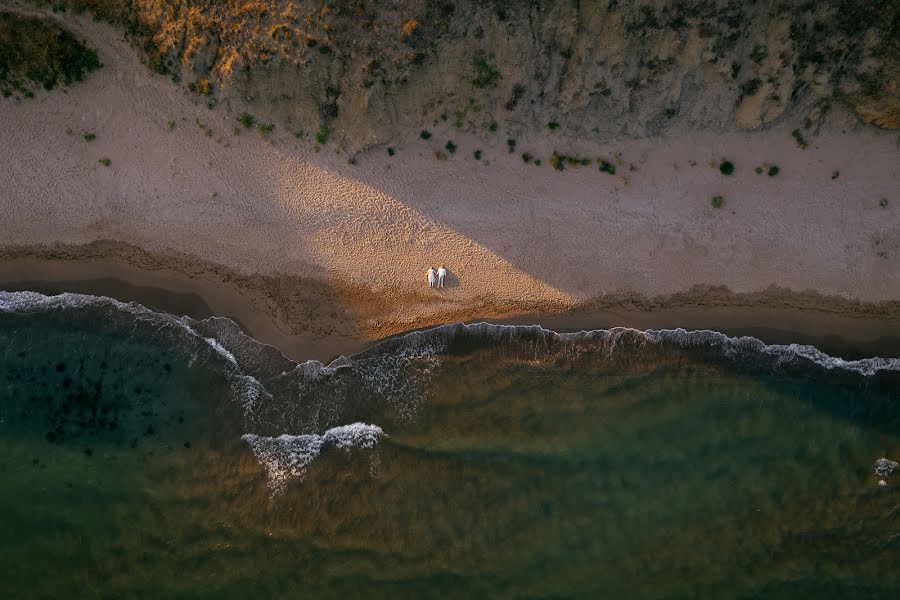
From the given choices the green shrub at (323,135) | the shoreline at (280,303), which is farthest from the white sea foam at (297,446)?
the green shrub at (323,135)

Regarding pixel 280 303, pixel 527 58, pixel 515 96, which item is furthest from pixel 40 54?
pixel 527 58

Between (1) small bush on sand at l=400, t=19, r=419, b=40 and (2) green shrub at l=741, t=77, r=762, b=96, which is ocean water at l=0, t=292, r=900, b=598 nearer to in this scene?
(2) green shrub at l=741, t=77, r=762, b=96

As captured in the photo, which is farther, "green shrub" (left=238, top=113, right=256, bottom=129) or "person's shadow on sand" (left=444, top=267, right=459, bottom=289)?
"person's shadow on sand" (left=444, top=267, right=459, bottom=289)

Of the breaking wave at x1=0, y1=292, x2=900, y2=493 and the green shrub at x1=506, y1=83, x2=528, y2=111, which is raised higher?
the green shrub at x1=506, y1=83, x2=528, y2=111

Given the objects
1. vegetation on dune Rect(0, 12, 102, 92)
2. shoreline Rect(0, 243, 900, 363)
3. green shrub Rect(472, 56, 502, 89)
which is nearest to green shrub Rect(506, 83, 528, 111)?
green shrub Rect(472, 56, 502, 89)

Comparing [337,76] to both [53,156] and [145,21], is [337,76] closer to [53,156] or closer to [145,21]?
[145,21]

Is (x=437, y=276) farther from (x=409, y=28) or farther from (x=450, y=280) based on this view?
(x=409, y=28)

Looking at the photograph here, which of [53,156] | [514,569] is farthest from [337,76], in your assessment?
[514,569]
